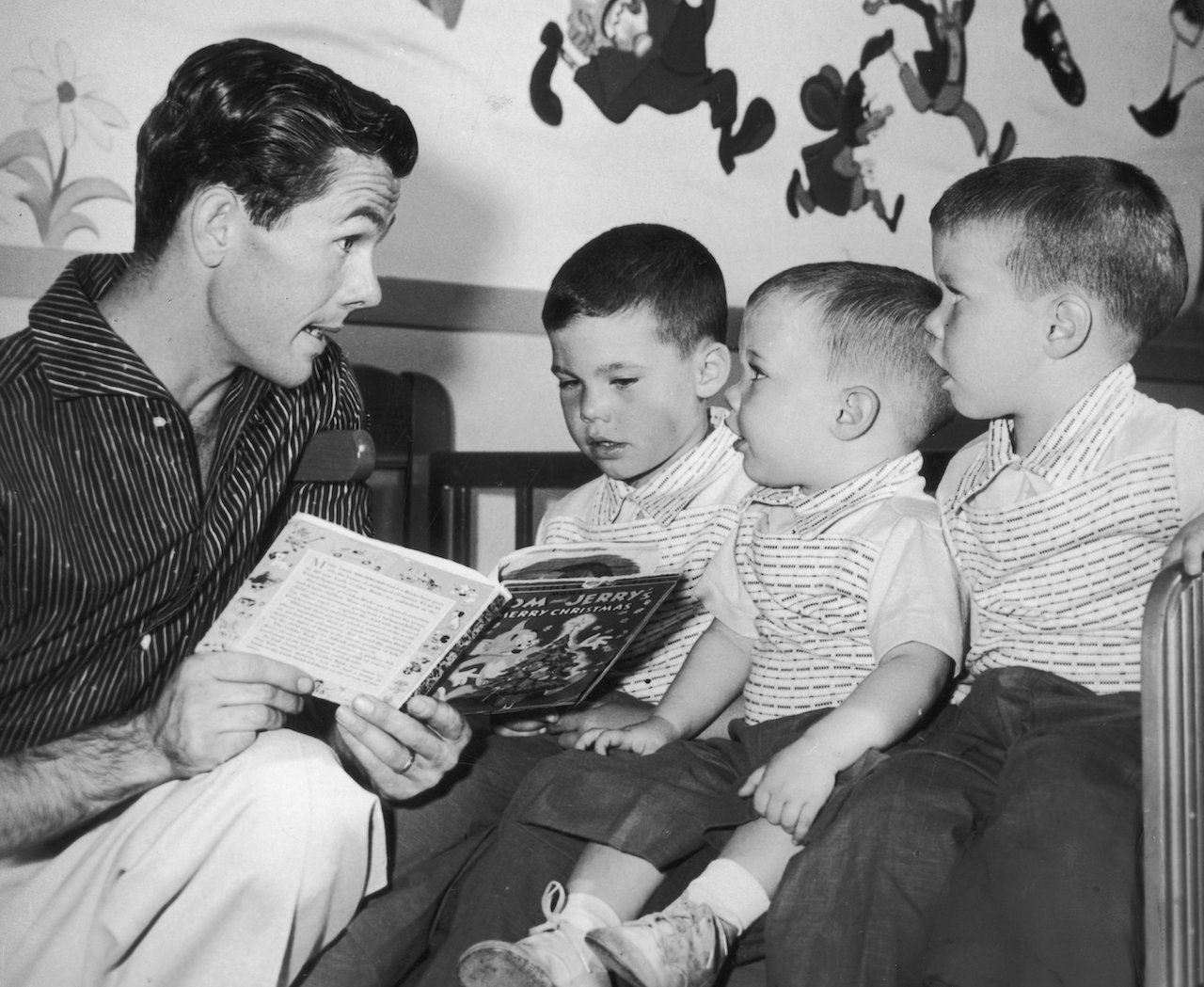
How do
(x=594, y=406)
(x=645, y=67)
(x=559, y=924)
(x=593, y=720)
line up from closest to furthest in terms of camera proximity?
(x=559, y=924) < (x=593, y=720) < (x=594, y=406) < (x=645, y=67)

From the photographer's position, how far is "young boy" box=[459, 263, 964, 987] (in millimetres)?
1227

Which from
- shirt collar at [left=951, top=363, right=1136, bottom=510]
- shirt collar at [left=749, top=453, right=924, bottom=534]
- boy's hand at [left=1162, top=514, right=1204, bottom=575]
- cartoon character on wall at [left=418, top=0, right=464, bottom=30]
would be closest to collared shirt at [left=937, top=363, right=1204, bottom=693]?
shirt collar at [left=951, top=363, right=1136, bottom=510]

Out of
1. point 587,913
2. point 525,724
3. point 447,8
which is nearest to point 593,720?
point 525,724

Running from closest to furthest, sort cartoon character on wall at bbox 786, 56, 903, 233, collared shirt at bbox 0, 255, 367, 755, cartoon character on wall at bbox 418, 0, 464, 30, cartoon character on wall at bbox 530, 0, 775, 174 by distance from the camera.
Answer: collared shirt at bbox 0, 255, 367, 755 → cartoon character on wall at bbox 418, 0, 464, 30 → cartoon character on wall at bbox 530, 0, 775, 174 → cartoon character on wall at bbox 786, 56, 903, 233

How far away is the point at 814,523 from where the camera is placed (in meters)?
1.49

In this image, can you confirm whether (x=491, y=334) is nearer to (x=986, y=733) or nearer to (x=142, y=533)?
(x=142, y=533)

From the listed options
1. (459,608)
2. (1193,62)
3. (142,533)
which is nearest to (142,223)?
(142,533)

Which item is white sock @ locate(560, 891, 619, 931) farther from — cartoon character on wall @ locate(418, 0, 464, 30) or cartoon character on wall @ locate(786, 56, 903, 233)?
cartoon character on wall @ locate(786, 56, 903, 233)

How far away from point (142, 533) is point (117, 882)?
351 millimetres

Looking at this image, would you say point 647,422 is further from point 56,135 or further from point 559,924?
point 56,135

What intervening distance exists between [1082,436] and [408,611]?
0.75 m

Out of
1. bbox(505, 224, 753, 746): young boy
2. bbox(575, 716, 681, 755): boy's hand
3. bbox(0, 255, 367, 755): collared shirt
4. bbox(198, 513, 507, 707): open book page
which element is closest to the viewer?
bbox(198, 513, 507, 707): open book page

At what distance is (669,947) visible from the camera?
45.8 inches

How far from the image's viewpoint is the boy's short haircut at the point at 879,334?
60.6 inches
